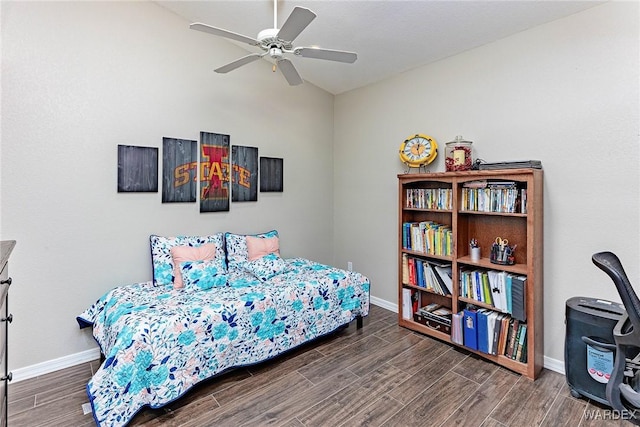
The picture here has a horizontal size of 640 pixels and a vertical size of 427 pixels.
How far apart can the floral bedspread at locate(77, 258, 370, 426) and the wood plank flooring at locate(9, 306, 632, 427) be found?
16 cm

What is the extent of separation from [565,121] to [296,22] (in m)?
2.15

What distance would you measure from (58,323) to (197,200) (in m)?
1.50

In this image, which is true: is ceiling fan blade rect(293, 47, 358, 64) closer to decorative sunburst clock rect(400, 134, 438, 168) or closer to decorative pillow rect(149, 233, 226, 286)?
decorative sunburst clock rect(400, 134, 438, 168)

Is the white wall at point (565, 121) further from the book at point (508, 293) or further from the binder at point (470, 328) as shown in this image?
the binder at point (470, 328)

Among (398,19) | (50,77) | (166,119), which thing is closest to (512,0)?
(398,19)

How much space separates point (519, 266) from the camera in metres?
2.58

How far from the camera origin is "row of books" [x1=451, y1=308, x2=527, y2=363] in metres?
2.52

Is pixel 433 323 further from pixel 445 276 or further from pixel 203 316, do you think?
pixel 203 316

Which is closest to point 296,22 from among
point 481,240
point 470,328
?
point 481,240

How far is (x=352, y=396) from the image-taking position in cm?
224

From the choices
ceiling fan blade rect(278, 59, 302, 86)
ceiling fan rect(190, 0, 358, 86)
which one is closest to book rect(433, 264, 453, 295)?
ceiling fan rect(190, 0, 358, 86)

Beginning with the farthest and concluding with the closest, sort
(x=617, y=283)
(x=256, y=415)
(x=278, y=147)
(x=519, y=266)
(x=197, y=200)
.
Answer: (x=278, y=147), (x=197, y=200), (x=519, y=266), (x=256, y=415), (x=617, y=283)

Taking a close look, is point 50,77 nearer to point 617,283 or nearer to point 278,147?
point 278,147

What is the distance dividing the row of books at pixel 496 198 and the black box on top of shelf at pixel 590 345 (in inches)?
30.9
